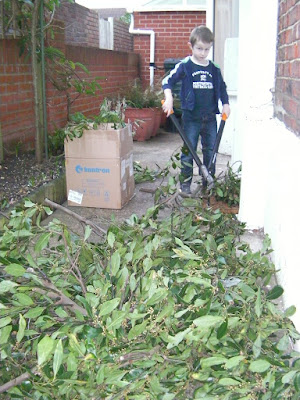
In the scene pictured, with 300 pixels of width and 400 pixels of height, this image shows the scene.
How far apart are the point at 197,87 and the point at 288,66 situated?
5.34 ft

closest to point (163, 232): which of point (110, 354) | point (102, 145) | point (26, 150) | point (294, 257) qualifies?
point (294, 257)

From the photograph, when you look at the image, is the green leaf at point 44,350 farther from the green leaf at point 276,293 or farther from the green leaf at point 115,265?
the green leaf at point 276,293

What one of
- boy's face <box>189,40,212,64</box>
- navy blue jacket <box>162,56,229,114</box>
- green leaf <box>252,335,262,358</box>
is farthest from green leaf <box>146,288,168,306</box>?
boy's face <box>189,40,212,64</box>

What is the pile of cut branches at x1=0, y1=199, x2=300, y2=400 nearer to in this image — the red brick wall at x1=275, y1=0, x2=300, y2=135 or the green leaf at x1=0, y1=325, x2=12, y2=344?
the green leaf at x1=0, y1=325, x2=12, y2=344

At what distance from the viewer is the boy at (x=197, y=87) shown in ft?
14.2

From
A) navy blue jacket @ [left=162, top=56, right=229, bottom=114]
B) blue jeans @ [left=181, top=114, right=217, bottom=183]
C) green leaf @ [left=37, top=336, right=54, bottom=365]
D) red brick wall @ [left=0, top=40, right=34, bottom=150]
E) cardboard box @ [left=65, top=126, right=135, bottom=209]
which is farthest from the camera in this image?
red brick wall @ [left=0, top=40, right=34, bottom=150]

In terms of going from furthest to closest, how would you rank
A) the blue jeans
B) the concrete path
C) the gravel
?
the blue jeans
the gravel
the concrete path

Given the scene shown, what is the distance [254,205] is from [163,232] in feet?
3.76

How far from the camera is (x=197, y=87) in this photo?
4449mm

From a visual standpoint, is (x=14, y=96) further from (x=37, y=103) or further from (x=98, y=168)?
(x=98, y=168)

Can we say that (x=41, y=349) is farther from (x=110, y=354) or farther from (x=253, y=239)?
(x=253, y=239)

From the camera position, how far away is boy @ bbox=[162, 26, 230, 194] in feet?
14.2

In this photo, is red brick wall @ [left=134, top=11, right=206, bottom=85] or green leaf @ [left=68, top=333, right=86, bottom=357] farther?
red brick wall @ [left=134, top=11, right=206, bottom=85]

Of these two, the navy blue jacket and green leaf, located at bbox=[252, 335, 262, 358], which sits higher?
the navy blue jacket
